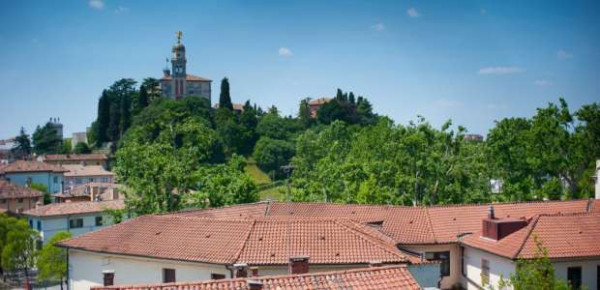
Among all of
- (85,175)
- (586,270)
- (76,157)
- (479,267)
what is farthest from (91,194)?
(586,270)

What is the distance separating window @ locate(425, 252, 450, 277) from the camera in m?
33.0

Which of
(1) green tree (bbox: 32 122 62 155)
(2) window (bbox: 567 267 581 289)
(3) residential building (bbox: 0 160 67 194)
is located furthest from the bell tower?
(2) window (bbox: 567 267 581 289)

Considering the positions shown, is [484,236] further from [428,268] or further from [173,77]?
[173,77]

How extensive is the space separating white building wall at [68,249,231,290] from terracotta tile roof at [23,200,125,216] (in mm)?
30444

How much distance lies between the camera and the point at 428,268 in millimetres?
26562

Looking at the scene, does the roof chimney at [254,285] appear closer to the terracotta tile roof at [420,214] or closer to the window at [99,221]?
the terracotta tile roof at [420,214]

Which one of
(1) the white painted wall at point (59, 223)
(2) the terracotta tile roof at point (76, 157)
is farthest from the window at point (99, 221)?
(2) the terracotta tile roof at point (76, 157)

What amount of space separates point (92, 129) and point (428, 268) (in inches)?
4353

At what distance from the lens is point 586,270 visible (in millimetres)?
27953

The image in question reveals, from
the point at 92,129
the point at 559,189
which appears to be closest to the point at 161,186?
the point at 559,189

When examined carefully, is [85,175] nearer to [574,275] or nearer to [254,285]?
[574,275]

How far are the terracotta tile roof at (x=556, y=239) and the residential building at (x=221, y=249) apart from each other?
3.90 meters

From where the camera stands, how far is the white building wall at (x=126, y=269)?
26980 mm

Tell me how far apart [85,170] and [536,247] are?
9040cm
